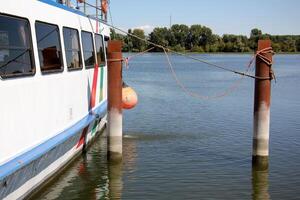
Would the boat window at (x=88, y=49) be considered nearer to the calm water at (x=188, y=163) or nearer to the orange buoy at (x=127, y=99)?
the orange buoy at (x=127, y=99)

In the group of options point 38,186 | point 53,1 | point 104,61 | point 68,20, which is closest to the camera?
point 38,186

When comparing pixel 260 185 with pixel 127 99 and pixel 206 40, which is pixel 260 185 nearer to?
pixel 127 99

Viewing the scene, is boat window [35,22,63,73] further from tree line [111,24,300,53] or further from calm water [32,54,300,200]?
tree line [111,24,300,53]

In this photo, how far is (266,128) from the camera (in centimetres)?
1079

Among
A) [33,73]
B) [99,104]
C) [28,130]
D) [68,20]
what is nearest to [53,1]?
[68,20]

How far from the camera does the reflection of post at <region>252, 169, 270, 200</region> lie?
989 cm

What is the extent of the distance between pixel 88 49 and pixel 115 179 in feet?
11.9

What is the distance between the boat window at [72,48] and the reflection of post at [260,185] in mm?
4699

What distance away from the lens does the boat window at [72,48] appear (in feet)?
34.1

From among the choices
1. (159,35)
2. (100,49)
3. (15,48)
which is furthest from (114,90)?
(159,35)

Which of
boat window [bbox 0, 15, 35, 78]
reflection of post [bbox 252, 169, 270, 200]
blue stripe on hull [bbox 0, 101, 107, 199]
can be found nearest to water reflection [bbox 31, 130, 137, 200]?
blue stripe on hull [bbox 0, 101, 107, 199]

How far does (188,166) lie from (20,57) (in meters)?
5.55

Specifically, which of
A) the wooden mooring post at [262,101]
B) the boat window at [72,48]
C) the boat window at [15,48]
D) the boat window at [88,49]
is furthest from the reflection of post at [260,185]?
the boat window at [15,48]

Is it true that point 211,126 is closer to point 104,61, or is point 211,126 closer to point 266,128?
point 104,61
